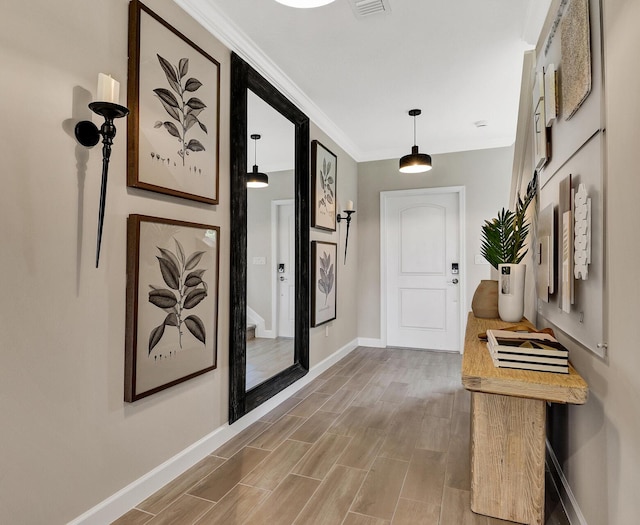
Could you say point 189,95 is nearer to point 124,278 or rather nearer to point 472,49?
point 124,278

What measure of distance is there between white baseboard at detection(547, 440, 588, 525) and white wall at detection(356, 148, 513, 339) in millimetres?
2724

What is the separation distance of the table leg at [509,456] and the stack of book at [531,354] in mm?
196

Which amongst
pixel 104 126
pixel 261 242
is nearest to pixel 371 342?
pixel 261 242

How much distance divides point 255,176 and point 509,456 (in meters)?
2.15

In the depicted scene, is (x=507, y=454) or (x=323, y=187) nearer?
(x=507, y=454)

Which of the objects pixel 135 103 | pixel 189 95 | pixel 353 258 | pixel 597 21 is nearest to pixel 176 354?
pixel 135 103

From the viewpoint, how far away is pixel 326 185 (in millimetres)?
3957

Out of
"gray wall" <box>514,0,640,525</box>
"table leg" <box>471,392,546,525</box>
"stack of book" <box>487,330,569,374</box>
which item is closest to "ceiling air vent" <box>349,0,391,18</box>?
"gray wall" <box>514,0,640,525</box>

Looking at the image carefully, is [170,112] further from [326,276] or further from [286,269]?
[326,276]

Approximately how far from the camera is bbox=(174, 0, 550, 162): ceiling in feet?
7.30

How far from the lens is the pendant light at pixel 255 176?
262 centimetres

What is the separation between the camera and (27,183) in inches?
52.6

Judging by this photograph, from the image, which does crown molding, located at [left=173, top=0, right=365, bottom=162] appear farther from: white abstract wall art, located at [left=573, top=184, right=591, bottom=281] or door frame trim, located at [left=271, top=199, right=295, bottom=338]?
white abstract wall art, located at [left=573, top=184, right=591, bottom=281]

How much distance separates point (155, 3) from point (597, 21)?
187cm
